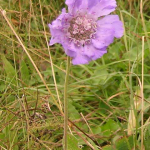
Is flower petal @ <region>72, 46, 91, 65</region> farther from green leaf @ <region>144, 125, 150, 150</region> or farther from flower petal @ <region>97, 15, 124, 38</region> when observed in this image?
green leaf @ <region>144, 125, 150, 150</region>

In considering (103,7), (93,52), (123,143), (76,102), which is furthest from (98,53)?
(76,102)

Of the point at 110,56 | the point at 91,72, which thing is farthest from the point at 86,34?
the point at 110,56

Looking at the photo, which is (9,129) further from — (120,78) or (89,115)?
(120,78)

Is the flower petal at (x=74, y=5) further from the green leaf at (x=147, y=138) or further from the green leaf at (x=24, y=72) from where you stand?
the green leaf at (x=24, y=72)

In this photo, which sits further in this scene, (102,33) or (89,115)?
(89,115)

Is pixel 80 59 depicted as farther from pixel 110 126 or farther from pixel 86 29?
pixel 110 126

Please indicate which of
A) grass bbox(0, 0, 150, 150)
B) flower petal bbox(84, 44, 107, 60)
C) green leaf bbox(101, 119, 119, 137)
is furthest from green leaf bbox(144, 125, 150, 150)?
flower petal bbox(84, 44, 107, 60)

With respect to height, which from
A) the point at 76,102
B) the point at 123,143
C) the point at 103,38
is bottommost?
the point at 123,143
